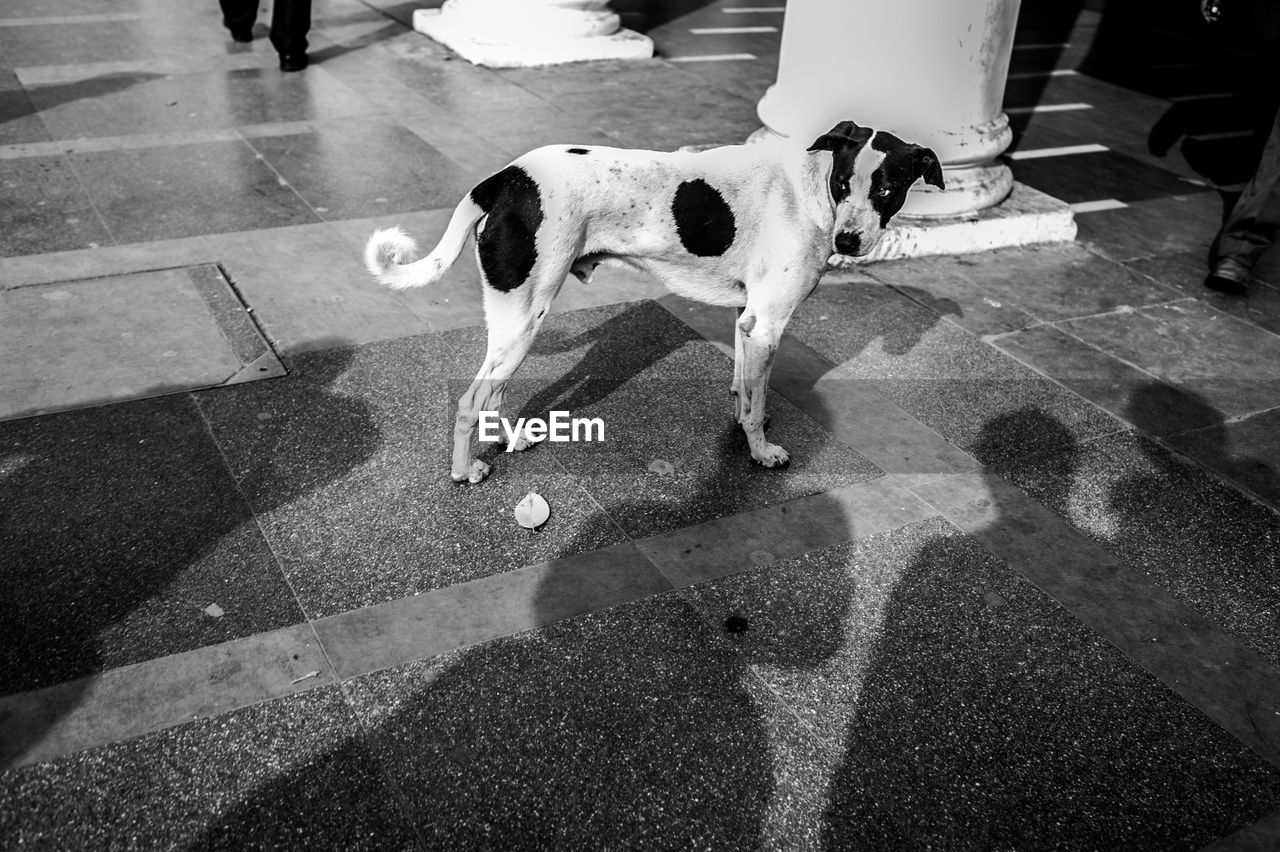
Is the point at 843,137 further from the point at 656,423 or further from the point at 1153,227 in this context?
the point at 1153,227

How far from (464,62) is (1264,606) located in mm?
8790

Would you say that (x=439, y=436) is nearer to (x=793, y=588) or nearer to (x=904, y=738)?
(x=793, y=588)

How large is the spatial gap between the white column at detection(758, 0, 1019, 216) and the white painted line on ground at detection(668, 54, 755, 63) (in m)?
4.15

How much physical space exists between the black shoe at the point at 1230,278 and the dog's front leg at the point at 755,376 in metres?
3.95

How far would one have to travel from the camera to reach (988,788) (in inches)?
127

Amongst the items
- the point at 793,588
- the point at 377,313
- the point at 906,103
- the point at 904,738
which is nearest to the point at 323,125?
the point at 377,313

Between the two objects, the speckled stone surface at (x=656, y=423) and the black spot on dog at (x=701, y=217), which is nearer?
the black spot on dog at (x=701, y=217)

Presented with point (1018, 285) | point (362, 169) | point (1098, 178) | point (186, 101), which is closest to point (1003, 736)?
point (1018, 285)

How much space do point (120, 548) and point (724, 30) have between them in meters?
10.7

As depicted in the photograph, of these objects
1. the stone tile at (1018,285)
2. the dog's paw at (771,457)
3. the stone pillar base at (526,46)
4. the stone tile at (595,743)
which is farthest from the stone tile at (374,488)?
the stone pillar base at (526,46)

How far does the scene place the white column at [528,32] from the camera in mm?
10531

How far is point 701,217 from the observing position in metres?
4.13

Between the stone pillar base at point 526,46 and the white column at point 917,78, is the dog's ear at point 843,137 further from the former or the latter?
the stone pillar base at point 526,46

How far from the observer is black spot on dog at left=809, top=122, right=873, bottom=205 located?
3984 millimetres
